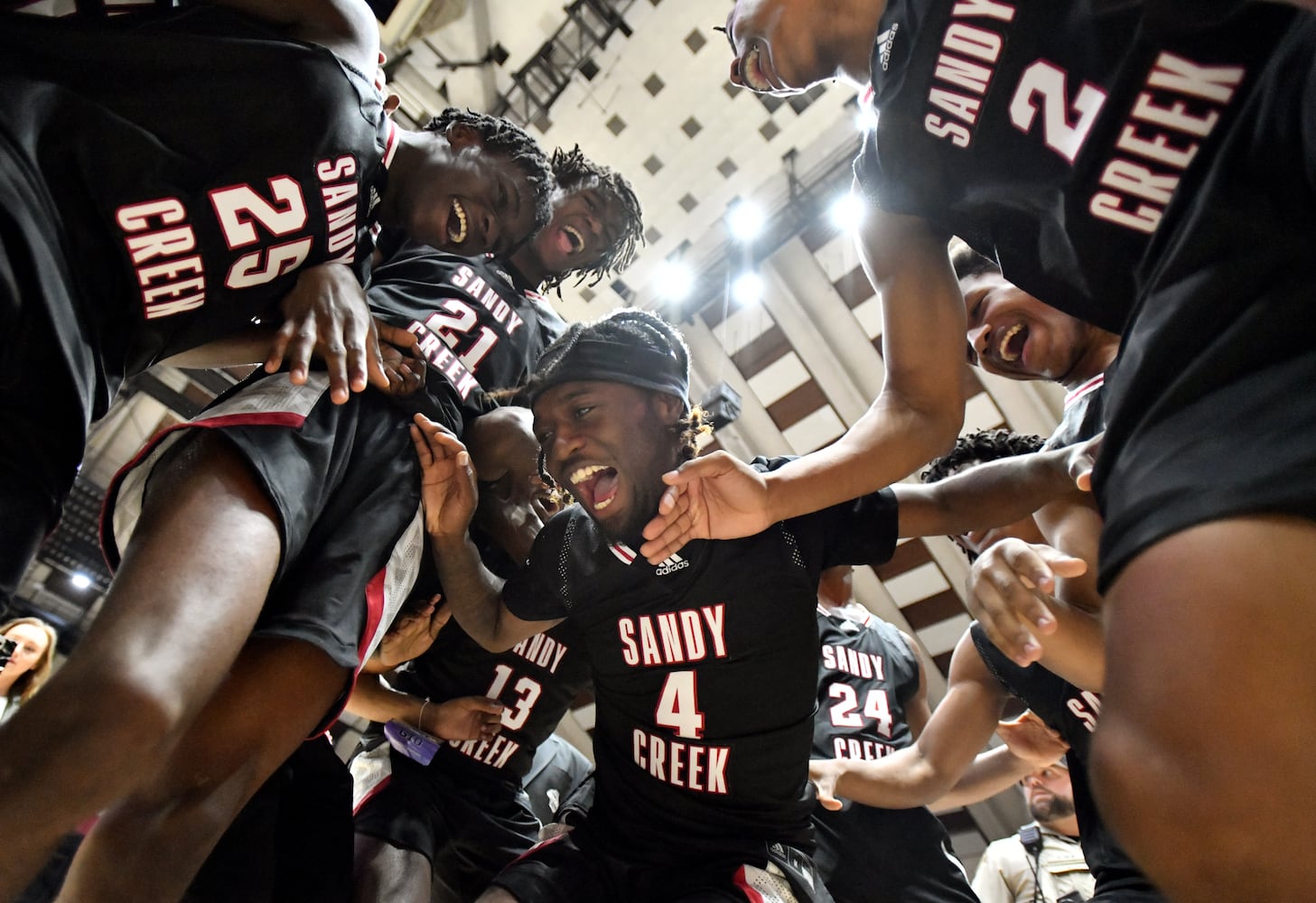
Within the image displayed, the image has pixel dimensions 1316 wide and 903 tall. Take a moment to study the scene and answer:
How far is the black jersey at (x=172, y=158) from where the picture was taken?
1200mm

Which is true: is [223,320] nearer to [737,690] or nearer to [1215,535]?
[737,690]

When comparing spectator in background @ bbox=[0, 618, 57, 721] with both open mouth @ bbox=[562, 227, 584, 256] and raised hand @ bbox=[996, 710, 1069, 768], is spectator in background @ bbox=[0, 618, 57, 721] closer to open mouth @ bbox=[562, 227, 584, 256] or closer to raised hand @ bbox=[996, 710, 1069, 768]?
open mouth @ bbox=[562, 227, 584, 256]

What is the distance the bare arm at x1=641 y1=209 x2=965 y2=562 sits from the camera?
1.48 m

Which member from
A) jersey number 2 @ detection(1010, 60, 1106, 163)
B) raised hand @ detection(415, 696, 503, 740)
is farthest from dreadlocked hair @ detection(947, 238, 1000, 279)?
raised hand @ detection(415, 696, 503, 740)

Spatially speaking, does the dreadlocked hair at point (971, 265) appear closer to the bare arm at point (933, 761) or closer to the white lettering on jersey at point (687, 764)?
the bare arm at point (933, 761)

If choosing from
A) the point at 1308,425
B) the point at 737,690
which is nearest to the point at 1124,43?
the point at 1308,425

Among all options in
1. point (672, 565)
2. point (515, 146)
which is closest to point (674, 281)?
point (515, 146)

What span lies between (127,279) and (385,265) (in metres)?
1.07

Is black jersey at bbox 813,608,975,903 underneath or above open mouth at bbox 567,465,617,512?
underneath

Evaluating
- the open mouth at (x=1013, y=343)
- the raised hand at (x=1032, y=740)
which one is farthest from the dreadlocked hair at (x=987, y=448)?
the raised hand at (x=1032, y=740)

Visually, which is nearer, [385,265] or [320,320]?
[320,320]

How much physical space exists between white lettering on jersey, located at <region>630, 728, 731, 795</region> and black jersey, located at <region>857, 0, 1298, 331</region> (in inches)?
49.8

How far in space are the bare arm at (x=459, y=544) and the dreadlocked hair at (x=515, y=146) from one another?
846mm

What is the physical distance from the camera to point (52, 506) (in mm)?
1336
